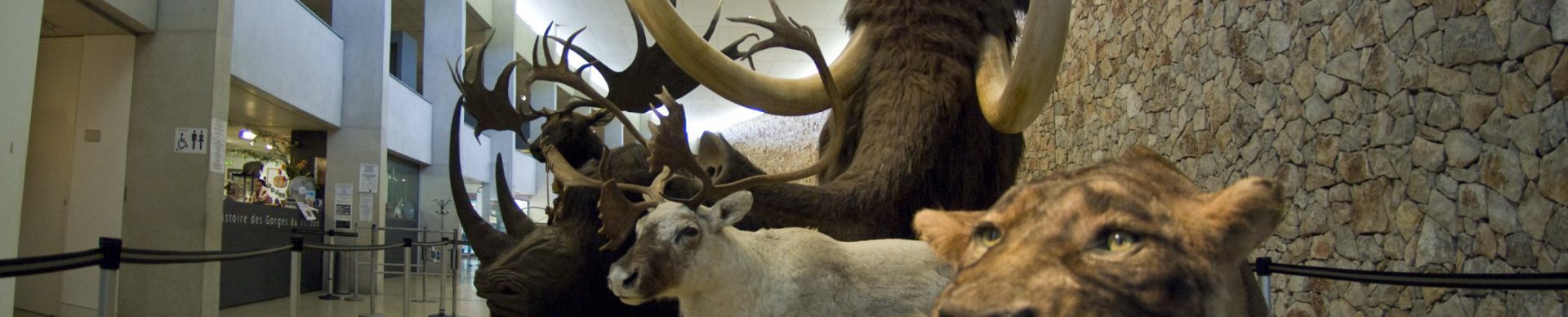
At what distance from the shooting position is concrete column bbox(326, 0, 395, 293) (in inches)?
308

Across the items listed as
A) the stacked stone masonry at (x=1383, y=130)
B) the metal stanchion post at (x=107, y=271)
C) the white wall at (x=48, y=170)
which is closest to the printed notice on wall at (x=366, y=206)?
the white wall at (x=48, y=170)

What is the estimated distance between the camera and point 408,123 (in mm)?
8781

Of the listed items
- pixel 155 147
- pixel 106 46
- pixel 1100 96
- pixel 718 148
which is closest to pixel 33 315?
pixel 155 147

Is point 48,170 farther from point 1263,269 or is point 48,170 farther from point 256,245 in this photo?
point 1263,269

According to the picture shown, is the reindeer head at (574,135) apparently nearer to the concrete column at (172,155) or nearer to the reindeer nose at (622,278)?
the reindeer nose at (622,278)

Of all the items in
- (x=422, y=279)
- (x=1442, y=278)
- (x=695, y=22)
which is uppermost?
(x=695, y=22)

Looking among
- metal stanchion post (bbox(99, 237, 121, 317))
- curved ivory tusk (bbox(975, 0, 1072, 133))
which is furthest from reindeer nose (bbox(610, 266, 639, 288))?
metal stanchion post (bbox(99, 237, 121, 317))

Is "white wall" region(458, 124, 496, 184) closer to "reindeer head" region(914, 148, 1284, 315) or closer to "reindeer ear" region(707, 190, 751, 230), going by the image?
"reindeer ear" region(707, 190, 751, 230)

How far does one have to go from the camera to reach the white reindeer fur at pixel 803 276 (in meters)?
1.71

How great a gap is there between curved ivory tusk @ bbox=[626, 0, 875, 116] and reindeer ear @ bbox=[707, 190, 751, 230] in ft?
1.13

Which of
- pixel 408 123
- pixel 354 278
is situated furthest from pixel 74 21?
pixel 408 123

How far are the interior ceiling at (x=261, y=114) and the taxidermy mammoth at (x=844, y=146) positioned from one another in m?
4.65

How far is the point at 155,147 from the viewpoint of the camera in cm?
552

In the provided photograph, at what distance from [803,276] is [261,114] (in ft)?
22.3
